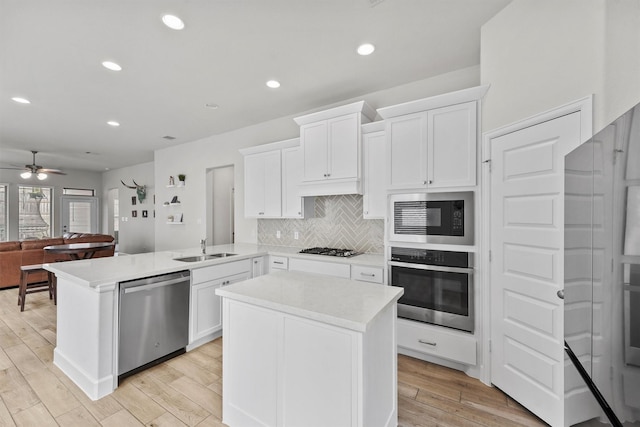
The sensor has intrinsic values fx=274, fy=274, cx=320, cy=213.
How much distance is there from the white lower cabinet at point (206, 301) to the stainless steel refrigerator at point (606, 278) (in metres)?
2.75

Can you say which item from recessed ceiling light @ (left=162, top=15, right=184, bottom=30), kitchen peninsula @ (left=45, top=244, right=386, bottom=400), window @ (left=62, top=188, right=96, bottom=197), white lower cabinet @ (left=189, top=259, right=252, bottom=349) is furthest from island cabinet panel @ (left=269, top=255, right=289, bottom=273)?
window @ (left=62, top=188, right=96, bottom=197)

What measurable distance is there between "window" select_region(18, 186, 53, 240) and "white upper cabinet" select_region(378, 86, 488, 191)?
34.0ft

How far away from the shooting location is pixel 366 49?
96.8 inches

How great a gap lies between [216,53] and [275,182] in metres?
1.64

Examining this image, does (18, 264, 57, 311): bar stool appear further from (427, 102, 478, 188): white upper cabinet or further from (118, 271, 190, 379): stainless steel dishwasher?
(427, 102, 478, 188): white upper cabinet

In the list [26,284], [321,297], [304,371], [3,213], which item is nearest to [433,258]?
[321,297]

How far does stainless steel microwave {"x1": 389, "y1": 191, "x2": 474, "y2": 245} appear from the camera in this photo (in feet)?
7.45

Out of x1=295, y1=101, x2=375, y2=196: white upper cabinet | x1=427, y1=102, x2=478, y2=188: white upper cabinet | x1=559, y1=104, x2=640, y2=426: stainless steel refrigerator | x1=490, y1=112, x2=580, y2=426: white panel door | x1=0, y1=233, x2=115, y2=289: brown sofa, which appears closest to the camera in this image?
x1=559, y1=104, x2=640, y2=426: stainless steel refrigerator

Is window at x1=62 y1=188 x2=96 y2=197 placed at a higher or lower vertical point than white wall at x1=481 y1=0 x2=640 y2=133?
lower

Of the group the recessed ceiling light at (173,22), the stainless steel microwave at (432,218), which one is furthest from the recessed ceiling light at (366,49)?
Result: the recessed ceiling light at (173,22)

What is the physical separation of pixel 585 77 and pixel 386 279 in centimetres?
196

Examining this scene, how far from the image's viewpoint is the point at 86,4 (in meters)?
1.89

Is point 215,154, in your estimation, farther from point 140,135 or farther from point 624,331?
point 624,331

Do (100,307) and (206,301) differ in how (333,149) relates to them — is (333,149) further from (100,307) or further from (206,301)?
(100,307)
